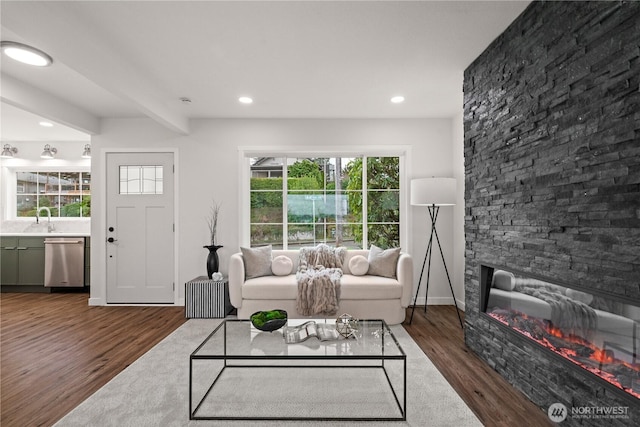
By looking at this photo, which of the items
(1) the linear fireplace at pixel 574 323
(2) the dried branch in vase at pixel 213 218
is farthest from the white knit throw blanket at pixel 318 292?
(1) the linear fireplace at pixel 574 323

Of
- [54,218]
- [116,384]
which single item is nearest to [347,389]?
[116,384]

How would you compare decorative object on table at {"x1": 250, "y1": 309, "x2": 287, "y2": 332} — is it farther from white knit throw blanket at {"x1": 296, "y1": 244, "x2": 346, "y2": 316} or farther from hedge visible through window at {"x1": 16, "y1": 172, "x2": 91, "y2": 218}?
hedge visible through window at {"x1": 16, "y1": 172, "x2": 91, "y2": 218}

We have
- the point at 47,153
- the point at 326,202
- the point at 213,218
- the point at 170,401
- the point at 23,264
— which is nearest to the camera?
the point at 170,401

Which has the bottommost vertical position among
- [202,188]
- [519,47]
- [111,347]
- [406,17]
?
[111,347]

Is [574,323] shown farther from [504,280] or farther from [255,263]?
[255,263]

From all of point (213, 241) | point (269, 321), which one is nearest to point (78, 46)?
point (269, 321)

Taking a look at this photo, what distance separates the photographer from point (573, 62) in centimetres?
185

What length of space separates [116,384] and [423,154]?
4089mm

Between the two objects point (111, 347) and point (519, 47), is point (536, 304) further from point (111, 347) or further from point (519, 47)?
point (111, 347)

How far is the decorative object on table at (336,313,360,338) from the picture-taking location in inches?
97.6

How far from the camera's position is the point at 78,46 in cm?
245

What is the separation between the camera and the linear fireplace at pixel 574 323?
162 cm

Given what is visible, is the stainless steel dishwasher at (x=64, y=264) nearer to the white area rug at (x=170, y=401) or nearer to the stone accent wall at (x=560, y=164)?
the white area rug at (x=170, y=401)

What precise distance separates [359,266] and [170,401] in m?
2.49
